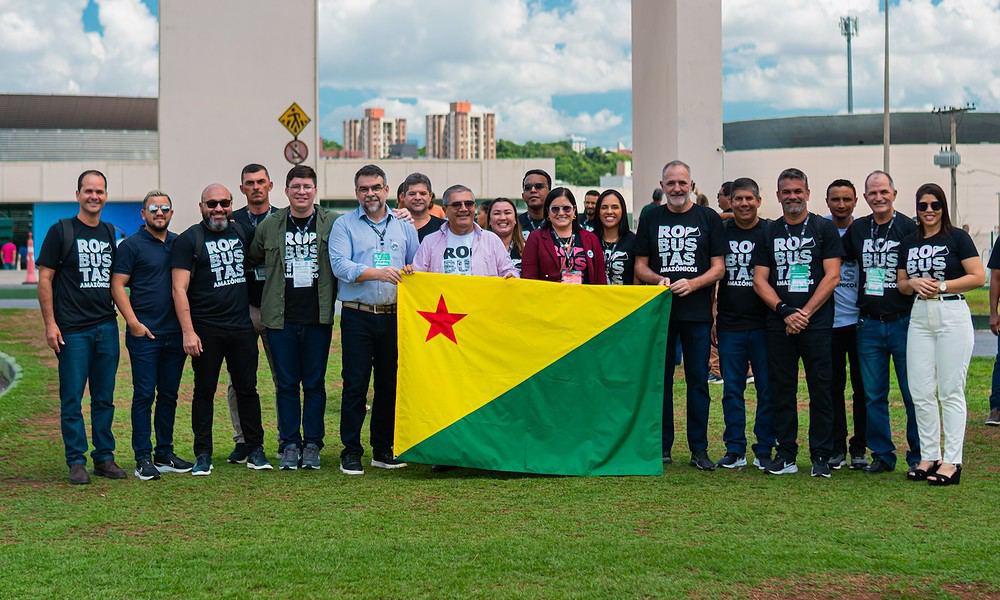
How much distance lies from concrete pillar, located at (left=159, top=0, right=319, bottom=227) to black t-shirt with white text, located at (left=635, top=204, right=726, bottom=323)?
49.3ft

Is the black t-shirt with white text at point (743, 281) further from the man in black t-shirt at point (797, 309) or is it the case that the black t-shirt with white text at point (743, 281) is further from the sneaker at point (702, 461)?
the sneaker at point (702, 461)

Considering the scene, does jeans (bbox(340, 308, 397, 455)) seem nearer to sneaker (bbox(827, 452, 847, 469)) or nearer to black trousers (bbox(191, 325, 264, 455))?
black trousers (bbox(191, 325, 264, 455))

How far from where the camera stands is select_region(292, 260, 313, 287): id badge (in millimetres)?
7930

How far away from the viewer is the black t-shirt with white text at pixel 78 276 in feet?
24.8

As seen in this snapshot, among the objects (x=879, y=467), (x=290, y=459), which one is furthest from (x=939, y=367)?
(x=290, y=459)

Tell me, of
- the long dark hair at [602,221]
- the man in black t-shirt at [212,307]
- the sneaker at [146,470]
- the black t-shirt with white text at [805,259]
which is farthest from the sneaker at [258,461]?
the black t-shirt with white text at [805,259]

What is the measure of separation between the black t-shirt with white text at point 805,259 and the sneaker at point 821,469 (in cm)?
88

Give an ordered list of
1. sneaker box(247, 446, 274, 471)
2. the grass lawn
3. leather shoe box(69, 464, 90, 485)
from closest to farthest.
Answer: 1. the grass lawn
2. leather shoe box(69, 464, 90, 485)
3. sneaker box(247, 446, 274, 471)

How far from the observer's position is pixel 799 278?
25.3 feet

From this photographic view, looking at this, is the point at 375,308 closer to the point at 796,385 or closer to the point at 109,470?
the point at 109,470

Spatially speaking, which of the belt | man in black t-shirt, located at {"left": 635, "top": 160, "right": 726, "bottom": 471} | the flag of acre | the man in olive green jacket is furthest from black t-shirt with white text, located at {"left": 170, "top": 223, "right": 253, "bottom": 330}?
man in black t-shirt, located at {"left": 635, "top": 160, "right": 726, "bottom": 471}

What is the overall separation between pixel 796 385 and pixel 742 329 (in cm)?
53

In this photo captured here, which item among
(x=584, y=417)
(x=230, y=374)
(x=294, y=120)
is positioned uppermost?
(x=294, y=120)

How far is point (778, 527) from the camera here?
20.6 feet
